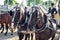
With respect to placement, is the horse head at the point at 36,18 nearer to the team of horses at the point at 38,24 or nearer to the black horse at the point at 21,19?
the team of horses at the point at 38,24

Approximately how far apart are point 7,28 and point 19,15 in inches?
178

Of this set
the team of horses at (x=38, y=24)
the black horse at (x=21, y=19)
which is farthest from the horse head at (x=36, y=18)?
the black horse at (x=21, y=19)

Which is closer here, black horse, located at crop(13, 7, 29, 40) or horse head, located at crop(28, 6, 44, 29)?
horse head, located at crop(28, 6, 44, 29)

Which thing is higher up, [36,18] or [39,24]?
[36,18]

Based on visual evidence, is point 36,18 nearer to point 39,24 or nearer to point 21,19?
point 39,24

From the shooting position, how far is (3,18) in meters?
11.7

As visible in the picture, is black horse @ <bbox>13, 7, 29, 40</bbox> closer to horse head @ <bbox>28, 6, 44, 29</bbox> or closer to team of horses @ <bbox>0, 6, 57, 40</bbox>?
team of horses @ <bbox>0, 6, 57, 40</bbox>

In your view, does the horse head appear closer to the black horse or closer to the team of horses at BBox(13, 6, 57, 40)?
the team of horses at BBox(13, 6, 57, 40)

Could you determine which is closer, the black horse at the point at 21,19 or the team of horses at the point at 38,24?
the team of horses at the point at 38,24

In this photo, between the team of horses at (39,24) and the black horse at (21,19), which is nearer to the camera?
the team of horses at (39,24)

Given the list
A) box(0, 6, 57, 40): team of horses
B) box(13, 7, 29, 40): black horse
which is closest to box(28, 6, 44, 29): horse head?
box(0, 6, 57, 40): team of horses

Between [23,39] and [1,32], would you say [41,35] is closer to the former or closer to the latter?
[23,39]

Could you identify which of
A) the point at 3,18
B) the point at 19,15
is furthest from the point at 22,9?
the point at 3,18

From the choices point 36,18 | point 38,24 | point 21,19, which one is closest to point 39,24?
point 38,24
